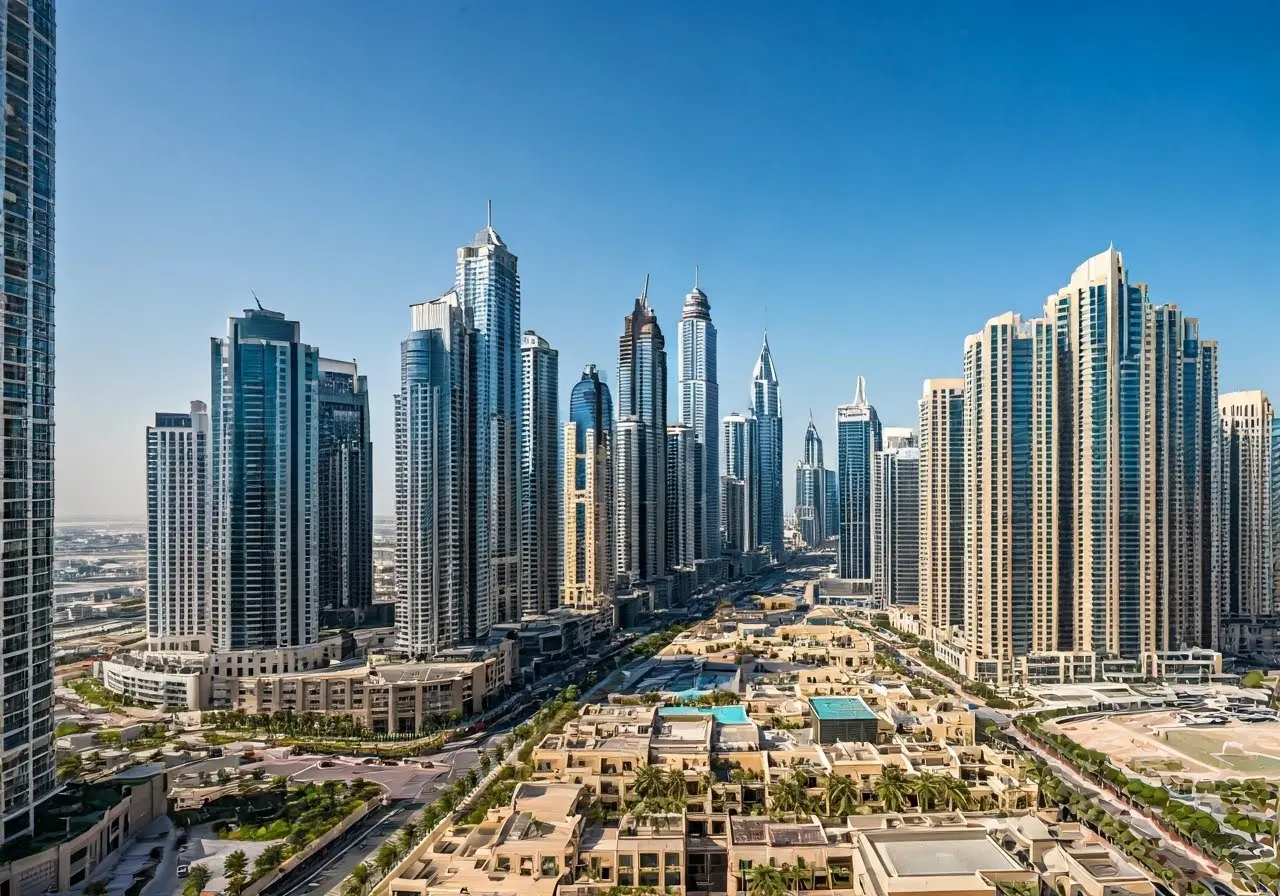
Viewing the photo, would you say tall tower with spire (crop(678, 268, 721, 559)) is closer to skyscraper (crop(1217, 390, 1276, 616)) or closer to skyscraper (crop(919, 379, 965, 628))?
skyscraper (crop(919, 379, 965, 628))

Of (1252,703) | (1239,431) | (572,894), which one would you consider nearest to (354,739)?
(572,894)

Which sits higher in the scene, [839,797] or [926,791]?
[926,791]

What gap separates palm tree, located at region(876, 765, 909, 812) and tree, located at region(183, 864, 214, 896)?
1594 cm

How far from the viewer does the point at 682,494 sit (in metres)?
92.9

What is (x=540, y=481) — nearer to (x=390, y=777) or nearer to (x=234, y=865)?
(x=390, y=777)

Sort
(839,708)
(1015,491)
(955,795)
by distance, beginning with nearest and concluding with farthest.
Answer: (955,795) < (839,708) < (1015,491)

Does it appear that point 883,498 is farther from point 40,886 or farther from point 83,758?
point 40,886

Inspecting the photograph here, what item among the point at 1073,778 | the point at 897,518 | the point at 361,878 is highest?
the point at 897,518

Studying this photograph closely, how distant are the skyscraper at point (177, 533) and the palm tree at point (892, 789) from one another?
116ft

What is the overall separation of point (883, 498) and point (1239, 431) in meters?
23.4

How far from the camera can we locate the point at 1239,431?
59.1 metres

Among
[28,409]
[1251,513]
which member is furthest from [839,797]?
[1251,513]

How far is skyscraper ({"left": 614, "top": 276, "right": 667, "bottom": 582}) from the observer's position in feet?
268

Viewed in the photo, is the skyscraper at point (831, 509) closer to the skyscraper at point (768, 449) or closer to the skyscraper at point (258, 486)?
the skyscraper at point (768, 449)
